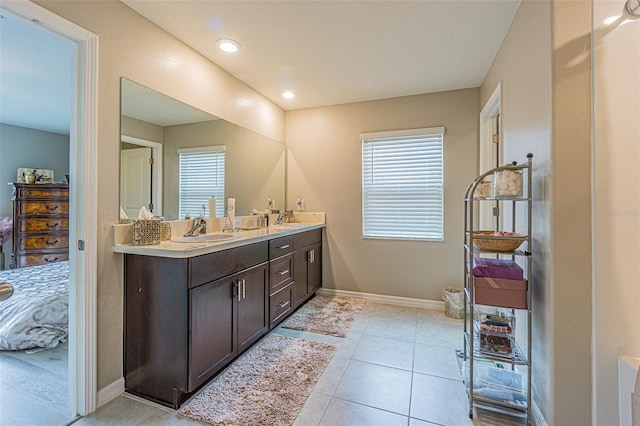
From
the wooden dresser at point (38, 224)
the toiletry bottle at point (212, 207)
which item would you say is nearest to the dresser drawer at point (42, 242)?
the wooden dresser at point (38, 224)

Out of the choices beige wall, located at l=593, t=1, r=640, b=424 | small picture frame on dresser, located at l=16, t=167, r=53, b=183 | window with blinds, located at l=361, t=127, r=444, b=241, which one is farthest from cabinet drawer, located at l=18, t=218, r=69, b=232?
beige wall, located at l=593, t=1, r=640, b=424

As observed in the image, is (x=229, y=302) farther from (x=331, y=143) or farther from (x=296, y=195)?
(x=331, y=143)

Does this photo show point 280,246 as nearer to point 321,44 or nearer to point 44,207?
point 321,44

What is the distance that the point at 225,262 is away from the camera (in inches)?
75.1

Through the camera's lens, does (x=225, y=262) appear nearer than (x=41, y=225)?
Yes

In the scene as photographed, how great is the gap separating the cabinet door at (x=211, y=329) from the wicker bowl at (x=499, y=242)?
162cm

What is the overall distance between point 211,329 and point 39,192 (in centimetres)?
427

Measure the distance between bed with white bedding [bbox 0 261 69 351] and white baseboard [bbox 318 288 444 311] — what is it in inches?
102

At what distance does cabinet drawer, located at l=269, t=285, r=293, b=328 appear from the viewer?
2494 mm

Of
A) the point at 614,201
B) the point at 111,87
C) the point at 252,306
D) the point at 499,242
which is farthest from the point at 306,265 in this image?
the point at 614,201

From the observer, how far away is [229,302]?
1.95m

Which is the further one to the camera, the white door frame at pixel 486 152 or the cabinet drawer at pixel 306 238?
the cabinet drawer at pixel 306 238

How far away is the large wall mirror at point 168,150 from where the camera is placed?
72.7 inches

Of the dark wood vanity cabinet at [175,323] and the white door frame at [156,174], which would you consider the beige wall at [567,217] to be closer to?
the dark wood vanity cabinet at [175,323]
